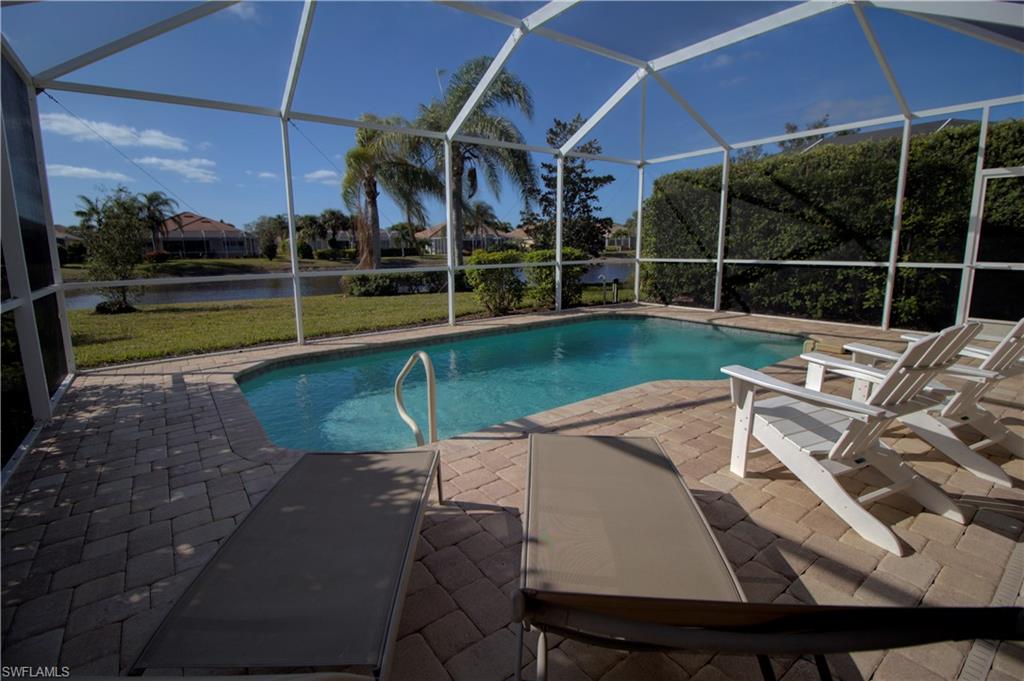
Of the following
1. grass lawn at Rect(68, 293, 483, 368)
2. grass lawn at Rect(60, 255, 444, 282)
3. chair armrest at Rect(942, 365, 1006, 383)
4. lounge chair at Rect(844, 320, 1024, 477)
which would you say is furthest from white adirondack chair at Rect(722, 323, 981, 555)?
grass lawn at Rect(60, 255, 444, 282)

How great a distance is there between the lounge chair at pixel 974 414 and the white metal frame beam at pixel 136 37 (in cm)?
732

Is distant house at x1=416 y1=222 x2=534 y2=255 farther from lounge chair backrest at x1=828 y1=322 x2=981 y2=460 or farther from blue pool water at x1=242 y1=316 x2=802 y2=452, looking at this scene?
lounge chair backrest at x1=828 y1=322 x2=981 y2=460

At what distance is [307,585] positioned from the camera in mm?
1734

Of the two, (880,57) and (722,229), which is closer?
(880,57)

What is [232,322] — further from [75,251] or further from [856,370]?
[856,370]

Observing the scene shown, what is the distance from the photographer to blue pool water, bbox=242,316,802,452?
5.53 m

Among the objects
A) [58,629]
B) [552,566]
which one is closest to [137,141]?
[58,629]

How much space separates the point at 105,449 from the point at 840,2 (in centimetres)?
918

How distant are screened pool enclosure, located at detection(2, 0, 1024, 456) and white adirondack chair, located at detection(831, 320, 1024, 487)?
3101 mm

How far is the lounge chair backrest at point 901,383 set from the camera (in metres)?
2.67

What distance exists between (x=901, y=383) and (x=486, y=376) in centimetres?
543

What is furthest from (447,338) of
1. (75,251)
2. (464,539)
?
(75,251)

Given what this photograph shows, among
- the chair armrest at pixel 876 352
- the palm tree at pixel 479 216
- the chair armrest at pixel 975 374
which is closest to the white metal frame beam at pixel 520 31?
the chair armrest at pixel 876 352

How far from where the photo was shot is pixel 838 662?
72.6 inches
